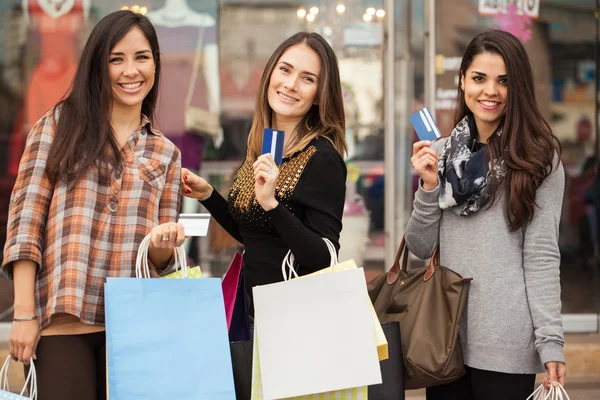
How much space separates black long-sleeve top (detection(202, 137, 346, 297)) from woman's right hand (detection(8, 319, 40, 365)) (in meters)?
0.75

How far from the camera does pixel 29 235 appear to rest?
2506mm

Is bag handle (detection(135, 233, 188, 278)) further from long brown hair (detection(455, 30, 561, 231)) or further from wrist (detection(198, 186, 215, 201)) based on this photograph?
long brown hair (detection(455, 30, 561, 231))

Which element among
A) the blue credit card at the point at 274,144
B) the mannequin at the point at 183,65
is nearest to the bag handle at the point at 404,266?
the blue credit card at the point at 274,144

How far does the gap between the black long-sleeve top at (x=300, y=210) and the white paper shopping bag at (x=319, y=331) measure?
158 mm

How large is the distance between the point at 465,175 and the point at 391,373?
736 millimetres

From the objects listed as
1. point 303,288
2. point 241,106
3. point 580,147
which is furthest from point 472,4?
point 303,288

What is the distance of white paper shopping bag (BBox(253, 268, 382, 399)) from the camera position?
2.51m

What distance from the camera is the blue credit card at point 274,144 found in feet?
8.45

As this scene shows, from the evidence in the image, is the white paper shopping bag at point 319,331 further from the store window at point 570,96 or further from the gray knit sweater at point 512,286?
the store window at point 570,96

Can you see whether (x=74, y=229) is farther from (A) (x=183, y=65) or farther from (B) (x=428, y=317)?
(A) (x=183, y=65)

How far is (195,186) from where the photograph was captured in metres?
3.16

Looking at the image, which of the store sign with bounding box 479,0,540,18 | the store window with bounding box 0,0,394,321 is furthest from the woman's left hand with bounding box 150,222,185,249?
the store sign with bounding box 479,0,540,18

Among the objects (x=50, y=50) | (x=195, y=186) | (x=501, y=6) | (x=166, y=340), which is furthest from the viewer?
(x=501, y=6)

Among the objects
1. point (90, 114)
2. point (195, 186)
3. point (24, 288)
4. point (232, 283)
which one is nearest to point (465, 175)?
point (232, 283)
